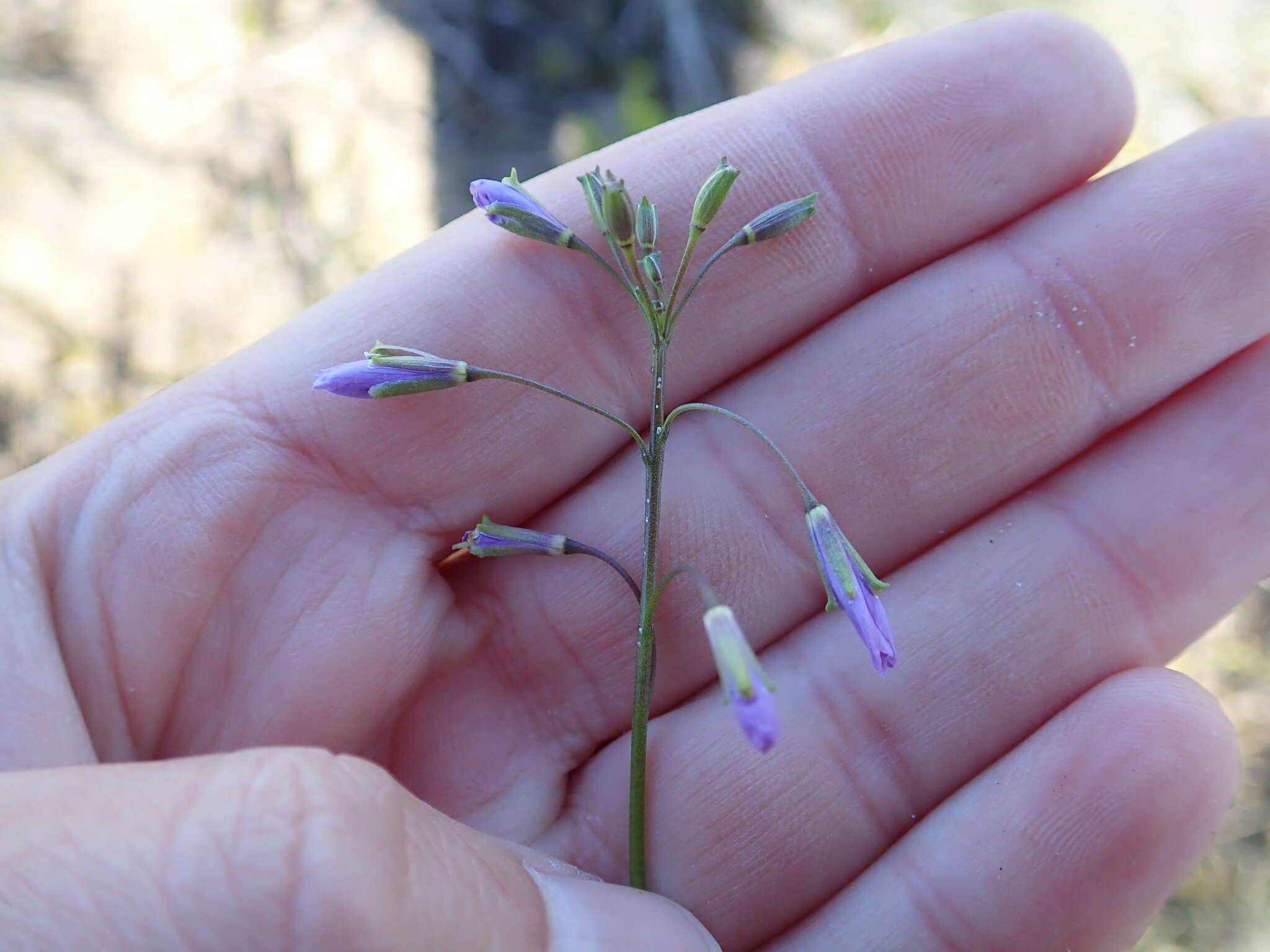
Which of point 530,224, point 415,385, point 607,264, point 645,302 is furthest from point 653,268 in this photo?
point 415,385

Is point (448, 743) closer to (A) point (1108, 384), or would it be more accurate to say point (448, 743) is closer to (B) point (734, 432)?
(B) point (734, 432)

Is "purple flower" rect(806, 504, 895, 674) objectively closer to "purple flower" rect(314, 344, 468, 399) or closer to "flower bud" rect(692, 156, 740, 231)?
"flower bud" rect(692, 156, 740, 231)

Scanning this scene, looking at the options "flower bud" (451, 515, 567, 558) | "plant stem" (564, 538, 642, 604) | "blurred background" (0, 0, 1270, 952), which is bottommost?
"plant stem" (564, 538, 642, 604)

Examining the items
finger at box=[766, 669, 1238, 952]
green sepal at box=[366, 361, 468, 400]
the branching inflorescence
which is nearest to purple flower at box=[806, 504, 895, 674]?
the branching inflorescence

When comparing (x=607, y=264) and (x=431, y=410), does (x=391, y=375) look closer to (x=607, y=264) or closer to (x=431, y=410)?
(x=431, y=410)

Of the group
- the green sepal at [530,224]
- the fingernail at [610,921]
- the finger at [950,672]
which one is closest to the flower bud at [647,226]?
the green sepal at [530,224]

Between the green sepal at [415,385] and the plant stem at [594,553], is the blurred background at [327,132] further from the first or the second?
the plant stem at [594,553]

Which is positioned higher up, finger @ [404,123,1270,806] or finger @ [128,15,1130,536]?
finger @ [128,15,1130,536]
